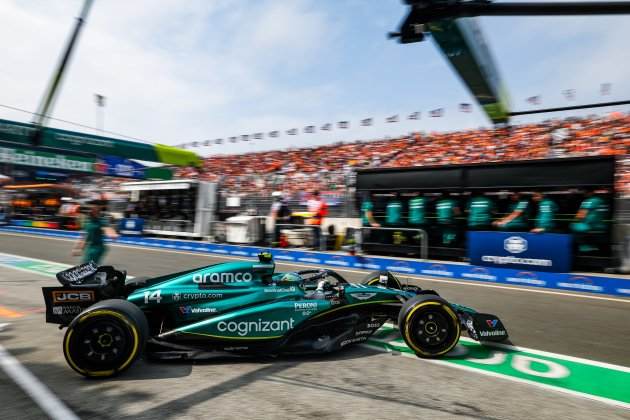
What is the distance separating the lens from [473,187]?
33.5 feet

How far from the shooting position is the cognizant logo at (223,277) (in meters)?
4.23

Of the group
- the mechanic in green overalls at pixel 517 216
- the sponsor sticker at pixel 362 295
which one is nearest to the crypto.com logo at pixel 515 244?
the mechanic in green overalls at pixel 517 216

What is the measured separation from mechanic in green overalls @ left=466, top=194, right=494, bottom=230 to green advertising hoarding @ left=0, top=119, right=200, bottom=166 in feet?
54.5

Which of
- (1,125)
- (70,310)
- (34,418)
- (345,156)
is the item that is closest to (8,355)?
(70,310)

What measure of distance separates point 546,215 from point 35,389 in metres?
9.50

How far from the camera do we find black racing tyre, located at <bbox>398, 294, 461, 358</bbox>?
410 cm

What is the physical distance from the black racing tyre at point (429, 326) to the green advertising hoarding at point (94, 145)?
708 inches

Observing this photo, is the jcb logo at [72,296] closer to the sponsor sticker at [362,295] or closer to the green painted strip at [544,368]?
the sponsor sticker at [362,295]

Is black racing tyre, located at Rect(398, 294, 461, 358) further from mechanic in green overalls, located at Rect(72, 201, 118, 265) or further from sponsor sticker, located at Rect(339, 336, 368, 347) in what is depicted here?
mechanic in green overalls, located at Rect(72, 201, 118, 265)

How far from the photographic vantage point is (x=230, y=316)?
3947mm

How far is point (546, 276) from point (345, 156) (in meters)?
16.5

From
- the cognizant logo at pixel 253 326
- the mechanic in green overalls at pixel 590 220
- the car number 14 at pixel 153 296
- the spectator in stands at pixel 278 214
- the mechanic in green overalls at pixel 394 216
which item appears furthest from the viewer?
the spectator in stands at pixel 278 214

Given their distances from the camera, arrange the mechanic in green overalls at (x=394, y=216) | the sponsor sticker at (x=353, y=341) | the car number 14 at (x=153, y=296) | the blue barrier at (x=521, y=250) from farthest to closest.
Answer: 1. the mechanic in green overalls at (x=394, y=216)
2. the blue barrier at (x=521, y=250)
3. the sponsor sticker at (x=353, y=341)
4. the car number 14 at (x=153, y=296)

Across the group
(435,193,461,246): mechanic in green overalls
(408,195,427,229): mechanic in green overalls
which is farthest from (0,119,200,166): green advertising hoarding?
(435,193,461,246): mechanic in green overalls
